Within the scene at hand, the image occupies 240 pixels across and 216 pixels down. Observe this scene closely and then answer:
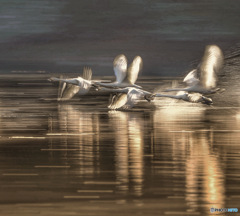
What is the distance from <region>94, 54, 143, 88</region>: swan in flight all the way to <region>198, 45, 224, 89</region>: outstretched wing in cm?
357

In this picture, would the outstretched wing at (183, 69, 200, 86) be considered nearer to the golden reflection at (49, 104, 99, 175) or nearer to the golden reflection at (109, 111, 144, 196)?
the golden reflection at (109, 111, 144, 196)

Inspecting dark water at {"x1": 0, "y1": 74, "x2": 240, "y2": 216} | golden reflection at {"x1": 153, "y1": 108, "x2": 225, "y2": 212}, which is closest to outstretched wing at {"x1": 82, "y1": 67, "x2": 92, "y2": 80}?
golden reflection at {"x1": 153, "y1": 108, "x2": 225, "y2": 212}

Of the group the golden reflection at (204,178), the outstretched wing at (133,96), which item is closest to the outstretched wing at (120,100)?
the outstretched wing at (133,96)

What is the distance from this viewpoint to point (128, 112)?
28.8 meters

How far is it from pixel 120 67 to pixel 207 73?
4.46 metres

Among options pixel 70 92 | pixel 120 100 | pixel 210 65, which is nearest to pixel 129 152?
pixel 210 65

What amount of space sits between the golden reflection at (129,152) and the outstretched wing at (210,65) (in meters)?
2.49

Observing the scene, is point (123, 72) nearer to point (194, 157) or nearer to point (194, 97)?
point (194, 97)

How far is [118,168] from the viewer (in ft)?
42.0

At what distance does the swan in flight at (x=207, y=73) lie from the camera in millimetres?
24281

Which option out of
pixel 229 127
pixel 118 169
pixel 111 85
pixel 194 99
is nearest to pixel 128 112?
pixel 111 85

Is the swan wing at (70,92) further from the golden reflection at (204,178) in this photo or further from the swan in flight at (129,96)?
the golden reflection at (204,178)

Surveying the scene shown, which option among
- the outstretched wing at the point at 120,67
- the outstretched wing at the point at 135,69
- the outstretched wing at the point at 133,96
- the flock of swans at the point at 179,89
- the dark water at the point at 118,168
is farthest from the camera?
the outstretched wing at the point at 135,69

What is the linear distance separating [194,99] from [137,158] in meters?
12.5
